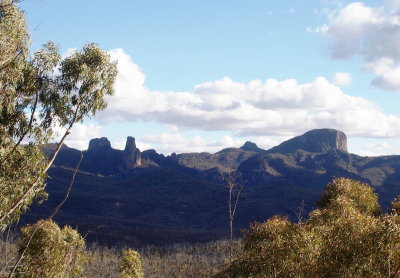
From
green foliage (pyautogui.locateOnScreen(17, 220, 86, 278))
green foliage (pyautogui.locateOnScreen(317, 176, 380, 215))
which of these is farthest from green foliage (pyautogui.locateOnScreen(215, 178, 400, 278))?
green foliage (pyautogui.locateOnScreen(17, 220, 86, 278))

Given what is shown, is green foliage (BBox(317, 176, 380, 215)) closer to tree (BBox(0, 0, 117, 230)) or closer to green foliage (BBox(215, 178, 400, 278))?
green foliage (BBox(215, 178, 400, 278))

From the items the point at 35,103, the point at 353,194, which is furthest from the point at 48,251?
the point at 353,194

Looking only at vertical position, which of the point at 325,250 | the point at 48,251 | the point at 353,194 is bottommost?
the point at 48,251

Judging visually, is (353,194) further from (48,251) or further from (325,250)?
(48,251)

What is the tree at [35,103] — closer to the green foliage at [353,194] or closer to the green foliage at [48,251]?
the green foliage at [48,251]

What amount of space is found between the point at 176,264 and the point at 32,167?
16971 cm

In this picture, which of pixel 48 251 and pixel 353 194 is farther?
pixel 353 194

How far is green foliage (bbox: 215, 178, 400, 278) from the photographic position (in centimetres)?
1320

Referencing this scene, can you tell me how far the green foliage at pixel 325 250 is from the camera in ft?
43.3

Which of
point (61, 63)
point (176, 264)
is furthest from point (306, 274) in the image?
point (176, 264)

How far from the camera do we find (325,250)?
15.5m

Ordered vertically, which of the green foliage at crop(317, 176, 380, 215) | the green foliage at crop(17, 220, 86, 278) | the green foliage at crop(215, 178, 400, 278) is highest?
the green foliage at crop(317, 176, 380, 215)

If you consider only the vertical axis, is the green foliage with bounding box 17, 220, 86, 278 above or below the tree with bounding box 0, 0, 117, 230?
below

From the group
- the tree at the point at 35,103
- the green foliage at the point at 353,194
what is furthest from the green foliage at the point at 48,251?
the green foliage at the point at 353,194
